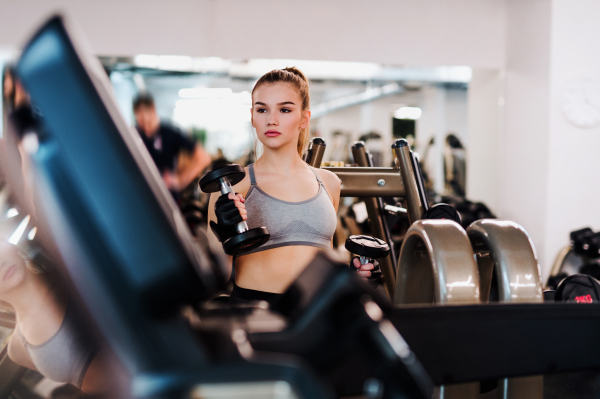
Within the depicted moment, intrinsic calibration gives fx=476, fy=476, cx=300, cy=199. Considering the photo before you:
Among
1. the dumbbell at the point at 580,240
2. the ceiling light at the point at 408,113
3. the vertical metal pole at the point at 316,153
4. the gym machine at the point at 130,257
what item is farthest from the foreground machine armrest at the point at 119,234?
the ceiling light at the point at 408,113

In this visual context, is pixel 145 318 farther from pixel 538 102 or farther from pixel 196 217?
pixel 538 102

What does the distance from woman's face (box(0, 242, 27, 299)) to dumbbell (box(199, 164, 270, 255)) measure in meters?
0.47

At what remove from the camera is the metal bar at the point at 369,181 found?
6.05 ft

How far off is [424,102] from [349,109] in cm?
82

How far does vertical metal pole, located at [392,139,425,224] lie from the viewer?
187 centimetres

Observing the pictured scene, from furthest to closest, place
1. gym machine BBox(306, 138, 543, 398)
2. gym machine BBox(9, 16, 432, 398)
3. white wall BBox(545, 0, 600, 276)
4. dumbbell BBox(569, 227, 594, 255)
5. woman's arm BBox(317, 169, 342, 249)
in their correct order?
white wall BBox(545, 0, 600, 276) → dumbbell BBox(569, 227, 594, 255) → woman's arm BBox(317, 169, 342, 249) → gym machine BBox(306, 138, 543, 398) → gym machine BBox(9, 16, 432, 398)

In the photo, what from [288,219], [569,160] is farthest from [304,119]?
[569,160]

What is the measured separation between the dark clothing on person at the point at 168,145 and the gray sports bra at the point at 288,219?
199 cm

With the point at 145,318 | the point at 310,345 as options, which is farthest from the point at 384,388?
the point at 145,318

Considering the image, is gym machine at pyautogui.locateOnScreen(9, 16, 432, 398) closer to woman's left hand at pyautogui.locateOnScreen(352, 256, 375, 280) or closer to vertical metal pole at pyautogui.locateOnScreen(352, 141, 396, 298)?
woman's left hand at pyautogui.locateOnScreen(352, 256, 375, 280)

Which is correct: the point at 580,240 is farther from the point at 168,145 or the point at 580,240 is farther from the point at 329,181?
the point at 168,145

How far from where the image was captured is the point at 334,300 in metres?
0.34

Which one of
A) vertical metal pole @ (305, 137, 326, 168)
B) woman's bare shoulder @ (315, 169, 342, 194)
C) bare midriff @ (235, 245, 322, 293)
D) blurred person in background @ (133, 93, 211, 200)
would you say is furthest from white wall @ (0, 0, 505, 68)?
bare midriff @ (235, 245, 322, 293)

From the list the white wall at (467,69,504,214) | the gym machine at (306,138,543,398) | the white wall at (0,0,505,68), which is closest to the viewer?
the gym machine at (306,138,543,398)
